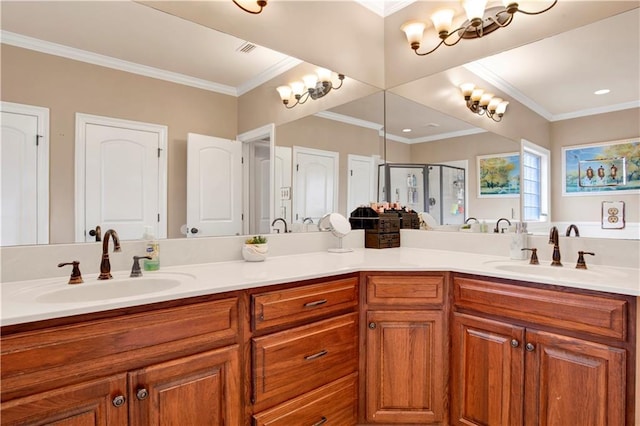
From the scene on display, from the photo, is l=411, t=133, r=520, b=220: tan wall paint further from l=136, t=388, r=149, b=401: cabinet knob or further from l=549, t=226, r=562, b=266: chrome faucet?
l=136, t=388, r=149, b=401: cabinet knob

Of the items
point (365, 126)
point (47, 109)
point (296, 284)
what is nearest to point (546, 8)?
point (365, 126)

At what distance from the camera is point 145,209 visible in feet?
5.41

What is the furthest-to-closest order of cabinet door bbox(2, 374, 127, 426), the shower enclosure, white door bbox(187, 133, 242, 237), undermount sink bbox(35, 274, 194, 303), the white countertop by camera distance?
the shower enclosure, white door bbox(187, 133, 242, 237), undermount sink bbox(35, 274, 194, 303), the white countertop, cabinet door bbox(2, 374, 127, 426)

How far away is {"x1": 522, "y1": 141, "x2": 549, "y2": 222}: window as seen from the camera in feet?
6.55

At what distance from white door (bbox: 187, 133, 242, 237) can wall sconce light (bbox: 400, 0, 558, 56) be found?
57.8 inches

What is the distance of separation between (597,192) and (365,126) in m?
1.49

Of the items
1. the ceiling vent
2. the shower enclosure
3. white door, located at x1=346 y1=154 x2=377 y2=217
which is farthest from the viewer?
white door, located at x1=346 y1=154 x2=377 y2=217

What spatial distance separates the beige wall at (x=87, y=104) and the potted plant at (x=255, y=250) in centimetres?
36

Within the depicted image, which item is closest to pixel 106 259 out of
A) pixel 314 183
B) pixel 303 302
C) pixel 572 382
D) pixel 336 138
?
pixel 303 302

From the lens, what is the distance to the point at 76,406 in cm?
102

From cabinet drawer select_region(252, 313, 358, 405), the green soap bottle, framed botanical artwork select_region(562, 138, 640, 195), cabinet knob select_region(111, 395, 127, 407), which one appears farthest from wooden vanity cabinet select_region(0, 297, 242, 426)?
framed botanical artwork select_region(562, 138, 640, 195)

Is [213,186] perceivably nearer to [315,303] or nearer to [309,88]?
[315,303]

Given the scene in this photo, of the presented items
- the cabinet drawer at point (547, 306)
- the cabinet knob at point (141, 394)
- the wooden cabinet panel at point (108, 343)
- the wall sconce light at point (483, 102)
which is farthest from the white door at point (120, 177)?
the wall sconce light at point (483, 102)

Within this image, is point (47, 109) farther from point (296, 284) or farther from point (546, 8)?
point (546, 8)
